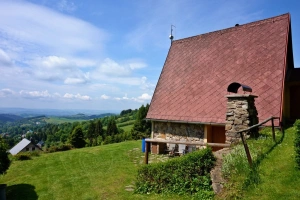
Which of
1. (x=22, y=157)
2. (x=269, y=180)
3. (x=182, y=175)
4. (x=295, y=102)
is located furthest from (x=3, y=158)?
(x=295, y=102)

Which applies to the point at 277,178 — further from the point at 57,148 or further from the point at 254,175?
the point at 57,148

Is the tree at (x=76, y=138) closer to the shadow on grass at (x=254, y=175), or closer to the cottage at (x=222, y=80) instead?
the cottage at (x=222, y=80)

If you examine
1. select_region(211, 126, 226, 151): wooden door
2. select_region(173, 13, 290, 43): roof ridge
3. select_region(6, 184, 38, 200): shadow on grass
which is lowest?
select_region(6, 184, 38, 200): shadow on grass

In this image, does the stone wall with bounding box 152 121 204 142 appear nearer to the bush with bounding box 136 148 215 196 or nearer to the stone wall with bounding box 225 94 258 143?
the stone wall with bounding box 225 94 258 143

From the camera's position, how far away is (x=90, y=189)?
694 cm

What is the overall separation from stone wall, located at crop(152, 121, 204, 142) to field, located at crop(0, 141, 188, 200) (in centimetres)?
167

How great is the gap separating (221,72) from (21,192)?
33.6ft

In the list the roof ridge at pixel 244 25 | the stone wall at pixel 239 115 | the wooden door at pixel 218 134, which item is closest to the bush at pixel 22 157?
the wooden door at pixel 218 134

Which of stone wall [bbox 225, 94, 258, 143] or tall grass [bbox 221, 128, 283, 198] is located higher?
stone wall [bbox 225, 94, 258, 143]

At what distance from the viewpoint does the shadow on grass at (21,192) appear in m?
6.97

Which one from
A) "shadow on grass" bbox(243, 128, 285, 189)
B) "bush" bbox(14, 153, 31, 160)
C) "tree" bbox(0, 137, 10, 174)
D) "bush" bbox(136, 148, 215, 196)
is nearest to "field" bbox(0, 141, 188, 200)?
"bush" bbox(136, 148, 215, 196)

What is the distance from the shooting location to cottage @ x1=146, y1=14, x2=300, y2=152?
31.2ft

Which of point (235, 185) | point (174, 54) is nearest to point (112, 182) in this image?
point (235, 185)

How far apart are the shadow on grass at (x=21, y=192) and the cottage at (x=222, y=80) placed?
245 inches
